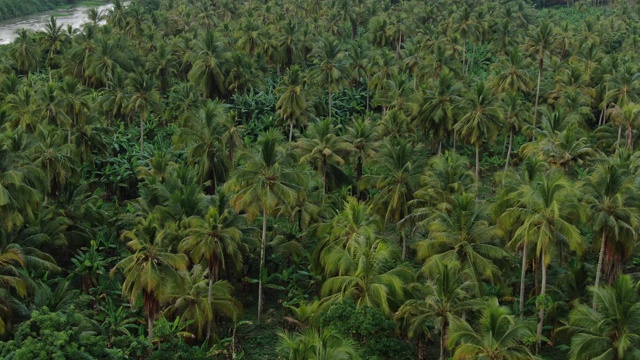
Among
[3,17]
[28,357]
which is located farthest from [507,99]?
[3,17]

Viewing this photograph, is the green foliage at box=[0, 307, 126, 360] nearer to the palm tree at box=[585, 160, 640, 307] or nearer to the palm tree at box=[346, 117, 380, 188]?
the palm tree at box=[585, 160, 640, 307]

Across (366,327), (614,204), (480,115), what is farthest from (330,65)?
(366,327)

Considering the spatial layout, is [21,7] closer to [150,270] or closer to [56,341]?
[150,270]

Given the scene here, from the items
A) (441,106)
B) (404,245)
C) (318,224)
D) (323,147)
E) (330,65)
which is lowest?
(404,245)

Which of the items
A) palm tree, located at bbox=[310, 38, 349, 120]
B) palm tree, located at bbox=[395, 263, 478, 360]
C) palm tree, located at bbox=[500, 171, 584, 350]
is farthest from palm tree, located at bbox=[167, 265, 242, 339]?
palm tree, located at bbox=[310, 38, 349, 120]

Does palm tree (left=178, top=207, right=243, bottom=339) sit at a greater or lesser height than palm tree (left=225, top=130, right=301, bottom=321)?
lesser

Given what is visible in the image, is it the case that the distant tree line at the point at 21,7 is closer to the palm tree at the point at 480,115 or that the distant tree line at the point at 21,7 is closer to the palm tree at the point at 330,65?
the palm tree at the point at 330,65

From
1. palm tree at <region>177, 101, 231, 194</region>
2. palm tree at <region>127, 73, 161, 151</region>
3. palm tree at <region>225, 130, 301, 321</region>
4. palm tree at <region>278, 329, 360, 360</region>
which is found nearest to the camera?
palm tree at <region>278, 329, 360, 360</region>
